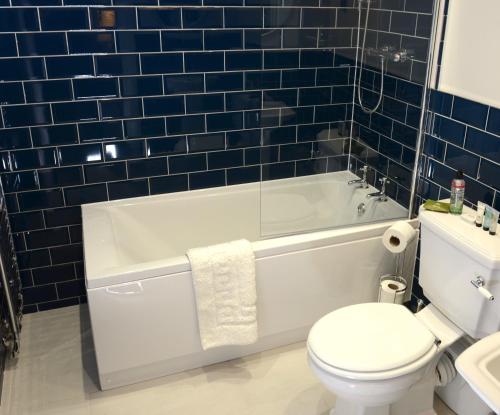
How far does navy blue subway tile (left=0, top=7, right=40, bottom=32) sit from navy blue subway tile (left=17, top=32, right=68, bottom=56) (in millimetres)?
33

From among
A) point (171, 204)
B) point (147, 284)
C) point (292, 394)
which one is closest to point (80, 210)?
point (171, 204)

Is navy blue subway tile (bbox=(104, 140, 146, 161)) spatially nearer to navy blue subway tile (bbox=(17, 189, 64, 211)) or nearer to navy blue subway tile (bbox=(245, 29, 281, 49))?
navy blue subway tile (bbox=(17, 189, 64, 211))

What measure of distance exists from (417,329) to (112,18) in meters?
2.01

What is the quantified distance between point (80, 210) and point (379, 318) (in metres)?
1.70

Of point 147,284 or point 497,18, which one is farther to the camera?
point 147,284

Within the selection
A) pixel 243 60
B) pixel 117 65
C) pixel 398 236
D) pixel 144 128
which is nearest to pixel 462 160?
Answer: pixel 398 236

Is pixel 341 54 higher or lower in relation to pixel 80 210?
higher

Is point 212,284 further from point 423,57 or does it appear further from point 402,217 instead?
point 423,57

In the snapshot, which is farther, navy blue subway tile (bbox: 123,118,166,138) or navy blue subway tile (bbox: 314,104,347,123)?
navy blue subway tile (bbox: 314,104,347,123)

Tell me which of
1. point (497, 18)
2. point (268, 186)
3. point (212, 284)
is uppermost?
point (497, 18)

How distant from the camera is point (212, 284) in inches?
91.6

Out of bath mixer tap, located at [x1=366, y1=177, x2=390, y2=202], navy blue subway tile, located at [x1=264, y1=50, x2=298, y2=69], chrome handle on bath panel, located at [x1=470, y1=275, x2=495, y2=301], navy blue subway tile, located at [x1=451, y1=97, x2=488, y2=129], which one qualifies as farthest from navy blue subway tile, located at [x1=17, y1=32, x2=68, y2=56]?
chrome handle on bath panel, located at [x1=470, y1=275, x2=495, y2=301]

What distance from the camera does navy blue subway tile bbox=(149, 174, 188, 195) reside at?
2.98 meters

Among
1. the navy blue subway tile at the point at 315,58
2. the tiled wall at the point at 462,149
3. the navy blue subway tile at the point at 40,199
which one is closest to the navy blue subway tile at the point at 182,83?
the navy blue subway tile at the point at 315,58
